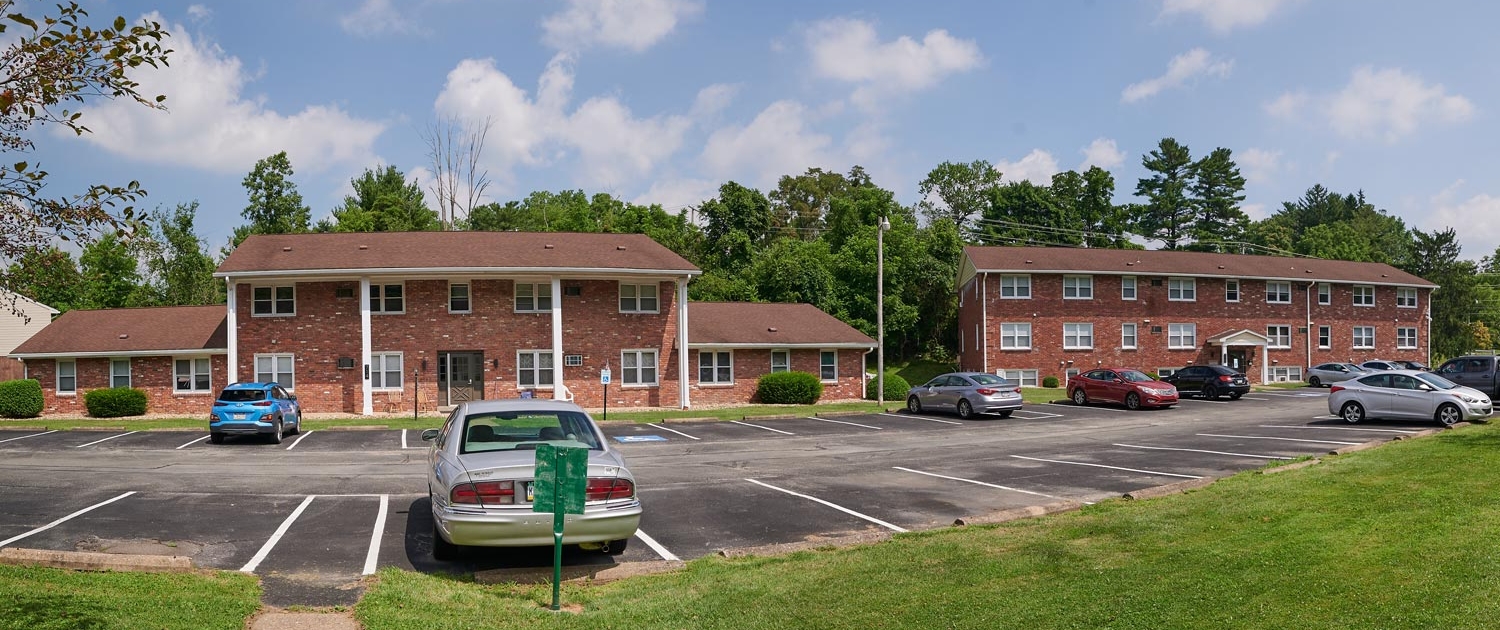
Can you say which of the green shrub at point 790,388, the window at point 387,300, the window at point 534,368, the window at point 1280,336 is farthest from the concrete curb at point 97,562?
the window at point 1280,336

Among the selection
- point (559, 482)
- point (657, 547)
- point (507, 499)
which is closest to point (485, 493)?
point (507, 499)

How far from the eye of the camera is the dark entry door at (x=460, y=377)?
33750mm

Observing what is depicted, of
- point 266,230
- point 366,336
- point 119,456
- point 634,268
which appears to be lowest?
point 119,456

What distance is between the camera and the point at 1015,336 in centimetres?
4834

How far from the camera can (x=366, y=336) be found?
32.9m

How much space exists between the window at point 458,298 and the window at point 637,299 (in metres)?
5.39

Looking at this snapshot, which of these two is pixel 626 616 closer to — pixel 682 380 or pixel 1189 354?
pixel 682 380

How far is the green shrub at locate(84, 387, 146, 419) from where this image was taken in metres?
32.2

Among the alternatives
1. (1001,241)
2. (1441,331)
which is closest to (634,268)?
(1001,241)

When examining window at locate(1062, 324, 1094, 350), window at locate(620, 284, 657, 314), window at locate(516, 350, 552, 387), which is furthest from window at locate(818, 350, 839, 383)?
window at locate(1062, 324, 1094, 350)

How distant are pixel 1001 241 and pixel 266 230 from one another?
5684cm

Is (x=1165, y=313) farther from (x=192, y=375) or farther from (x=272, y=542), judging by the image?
(x=272, y=542)

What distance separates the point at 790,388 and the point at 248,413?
61.8ft

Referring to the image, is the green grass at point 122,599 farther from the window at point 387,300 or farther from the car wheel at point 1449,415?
the window at point 387,300
